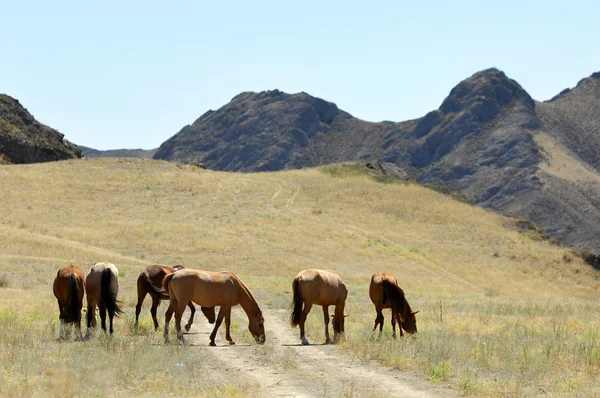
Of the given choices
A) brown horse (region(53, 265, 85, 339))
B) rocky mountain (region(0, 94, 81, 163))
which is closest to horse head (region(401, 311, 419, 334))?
brown horse (region(53, 265, 85, 339))

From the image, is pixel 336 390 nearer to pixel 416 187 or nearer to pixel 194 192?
pixel 194 192

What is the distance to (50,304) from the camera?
23234 millimetres

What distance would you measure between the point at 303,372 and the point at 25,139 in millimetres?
90887

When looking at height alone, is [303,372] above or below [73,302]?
below

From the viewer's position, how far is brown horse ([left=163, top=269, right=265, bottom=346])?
1734 centimetres

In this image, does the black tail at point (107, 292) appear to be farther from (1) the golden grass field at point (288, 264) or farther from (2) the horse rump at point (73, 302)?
(1) the golden grass field at point (288, 264)

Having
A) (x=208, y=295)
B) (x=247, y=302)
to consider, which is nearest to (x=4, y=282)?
(x=208, y=295)

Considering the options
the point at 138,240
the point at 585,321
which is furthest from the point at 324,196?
the point at 585,321

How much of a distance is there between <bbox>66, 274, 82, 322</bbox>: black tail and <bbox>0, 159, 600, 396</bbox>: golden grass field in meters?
0.60

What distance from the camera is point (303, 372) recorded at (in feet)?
46.1

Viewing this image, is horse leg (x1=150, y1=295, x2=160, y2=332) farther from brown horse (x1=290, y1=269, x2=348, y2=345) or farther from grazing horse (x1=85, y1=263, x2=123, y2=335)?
brown horse (x1=290, y1=269, x2=348, y2=345)

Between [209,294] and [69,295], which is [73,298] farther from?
[209,294]

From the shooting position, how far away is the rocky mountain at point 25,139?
93.0m

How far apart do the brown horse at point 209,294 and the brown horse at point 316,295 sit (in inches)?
39.9
